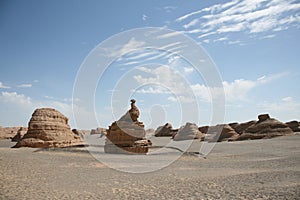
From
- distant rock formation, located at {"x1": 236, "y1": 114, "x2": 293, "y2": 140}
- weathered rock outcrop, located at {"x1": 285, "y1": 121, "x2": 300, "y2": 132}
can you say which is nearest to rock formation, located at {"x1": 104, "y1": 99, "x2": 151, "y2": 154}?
distant rock formation, located at {"x1": 236, "y1": 114, "x2": 293, "y2": 140}

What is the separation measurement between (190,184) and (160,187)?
116cm

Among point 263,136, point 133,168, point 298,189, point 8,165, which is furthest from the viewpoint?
point 263,136

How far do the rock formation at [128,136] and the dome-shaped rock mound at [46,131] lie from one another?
519 centimetres

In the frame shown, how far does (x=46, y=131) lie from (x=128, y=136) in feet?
25.0

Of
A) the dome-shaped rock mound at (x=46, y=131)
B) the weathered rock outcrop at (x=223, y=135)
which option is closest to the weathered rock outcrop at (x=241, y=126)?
the weathered rock outcrop at (x=223, y=135)

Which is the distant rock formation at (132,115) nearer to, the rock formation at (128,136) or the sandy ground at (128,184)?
the rock formation at (128,136)

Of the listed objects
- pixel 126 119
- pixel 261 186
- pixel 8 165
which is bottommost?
pixel 261 186

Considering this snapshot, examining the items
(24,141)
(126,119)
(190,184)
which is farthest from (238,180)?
(24,141)

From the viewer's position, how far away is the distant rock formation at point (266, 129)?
41.8 meters

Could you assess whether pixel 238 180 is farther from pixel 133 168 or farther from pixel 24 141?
pixel 24 141

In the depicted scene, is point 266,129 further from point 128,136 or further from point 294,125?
point 128,136

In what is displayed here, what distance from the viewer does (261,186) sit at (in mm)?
8672

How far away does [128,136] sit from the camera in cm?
1958

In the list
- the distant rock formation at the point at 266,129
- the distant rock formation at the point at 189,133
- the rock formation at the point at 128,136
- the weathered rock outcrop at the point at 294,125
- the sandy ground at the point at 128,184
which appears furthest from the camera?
the weathered rock outcrop at the point at 294,125
